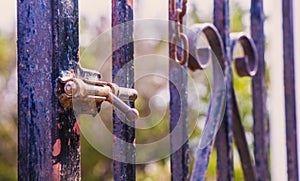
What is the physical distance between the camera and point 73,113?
1.89 ft

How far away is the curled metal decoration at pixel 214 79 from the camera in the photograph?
0.88 metres

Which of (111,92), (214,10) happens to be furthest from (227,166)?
(111,92)

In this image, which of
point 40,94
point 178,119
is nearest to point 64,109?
point 40,94

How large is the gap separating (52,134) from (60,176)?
1.8 inches

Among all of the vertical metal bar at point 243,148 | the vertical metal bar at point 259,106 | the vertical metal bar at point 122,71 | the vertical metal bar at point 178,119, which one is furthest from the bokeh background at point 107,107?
the vertical metal bar at point 122,71

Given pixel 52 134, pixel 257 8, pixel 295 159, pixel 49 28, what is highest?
pixel 257 8

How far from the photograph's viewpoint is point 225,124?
3.20ft

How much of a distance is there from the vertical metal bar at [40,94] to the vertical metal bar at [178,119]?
289mm

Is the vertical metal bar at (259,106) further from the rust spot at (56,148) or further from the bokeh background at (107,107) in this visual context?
the rust spot at (56,148)

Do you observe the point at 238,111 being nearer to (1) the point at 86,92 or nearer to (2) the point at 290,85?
(2) the point at 290,85

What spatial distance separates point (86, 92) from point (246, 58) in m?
0.56

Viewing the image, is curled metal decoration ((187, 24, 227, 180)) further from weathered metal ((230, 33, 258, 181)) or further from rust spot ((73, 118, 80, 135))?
rust spot ((73, 118, 80, 135))

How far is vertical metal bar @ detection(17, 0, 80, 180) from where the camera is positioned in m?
0.54

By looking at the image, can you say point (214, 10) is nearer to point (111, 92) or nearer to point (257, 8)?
point (257, 8)
